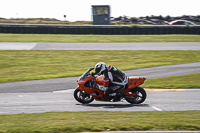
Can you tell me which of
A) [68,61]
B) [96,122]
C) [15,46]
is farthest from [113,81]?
[15,46]

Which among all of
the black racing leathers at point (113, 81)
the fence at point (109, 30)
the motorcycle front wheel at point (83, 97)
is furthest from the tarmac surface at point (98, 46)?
the black racing leathers at point (113, 81)

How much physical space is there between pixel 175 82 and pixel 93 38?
20136mm

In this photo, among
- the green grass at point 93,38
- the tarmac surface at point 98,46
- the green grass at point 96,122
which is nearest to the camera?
the green grass at point 96,122

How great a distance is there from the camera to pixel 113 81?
10.9m

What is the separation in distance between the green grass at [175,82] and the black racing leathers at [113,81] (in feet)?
12.4

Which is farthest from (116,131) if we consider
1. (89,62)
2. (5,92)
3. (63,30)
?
(63,30)

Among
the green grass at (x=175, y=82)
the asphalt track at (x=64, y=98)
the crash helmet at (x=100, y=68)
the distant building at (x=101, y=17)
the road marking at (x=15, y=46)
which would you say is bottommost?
the green grass at (x=175, y=82)

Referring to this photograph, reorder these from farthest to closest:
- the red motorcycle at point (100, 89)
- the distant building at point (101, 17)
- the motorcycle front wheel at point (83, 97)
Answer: the distant building at point (101, 17) → the motorcycle front wheel at point (83, 97) → the red motorcycle at point (100, 89)

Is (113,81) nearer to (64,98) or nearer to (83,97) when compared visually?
(83,97)

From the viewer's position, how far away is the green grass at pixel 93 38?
33250mm

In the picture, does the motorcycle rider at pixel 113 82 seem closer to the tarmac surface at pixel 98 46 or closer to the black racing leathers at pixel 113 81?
the black racing leathers at pixel 113 81

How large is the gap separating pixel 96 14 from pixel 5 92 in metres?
36.9

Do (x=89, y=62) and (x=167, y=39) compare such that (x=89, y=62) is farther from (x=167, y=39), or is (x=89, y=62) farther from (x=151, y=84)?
(x=167, y=39)

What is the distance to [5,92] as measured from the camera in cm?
1333
